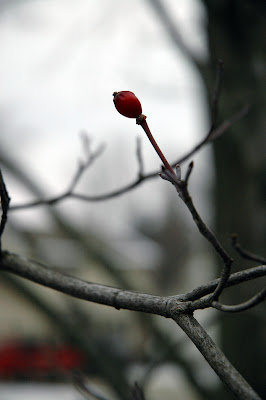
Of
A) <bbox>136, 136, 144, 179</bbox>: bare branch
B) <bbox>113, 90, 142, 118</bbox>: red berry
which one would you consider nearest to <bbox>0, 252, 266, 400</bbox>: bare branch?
<bbox>113, 90, 142, 118</bbox>: red berry

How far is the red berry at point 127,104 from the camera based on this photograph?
0.69 metres

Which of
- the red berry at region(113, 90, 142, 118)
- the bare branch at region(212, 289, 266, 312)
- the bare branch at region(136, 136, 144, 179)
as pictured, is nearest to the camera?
the bare branch at region(212, 289, 266, 312)

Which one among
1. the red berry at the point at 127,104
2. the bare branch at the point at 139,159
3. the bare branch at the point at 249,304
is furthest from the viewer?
the bare branch at the point at 139,159

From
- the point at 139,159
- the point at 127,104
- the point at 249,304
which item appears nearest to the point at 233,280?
the point at 249,304

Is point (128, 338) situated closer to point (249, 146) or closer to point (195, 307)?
point (249, 146)

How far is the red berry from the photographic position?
692mm

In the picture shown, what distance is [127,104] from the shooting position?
696mm

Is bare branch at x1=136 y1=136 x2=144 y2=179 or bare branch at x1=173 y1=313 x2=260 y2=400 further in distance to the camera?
bare branch at x1=136 y1=136 x2=144 y2=179

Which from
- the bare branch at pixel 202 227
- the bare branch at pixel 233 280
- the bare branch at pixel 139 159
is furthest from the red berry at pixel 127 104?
the bare branch at pixel 139 159

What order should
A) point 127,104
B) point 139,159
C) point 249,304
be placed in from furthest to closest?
1. point 139,159
2. point 127,104
3. point 249,304

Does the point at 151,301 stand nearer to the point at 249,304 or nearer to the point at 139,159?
the point at 249,304

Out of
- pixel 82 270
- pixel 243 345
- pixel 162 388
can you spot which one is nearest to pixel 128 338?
pixel 82 270

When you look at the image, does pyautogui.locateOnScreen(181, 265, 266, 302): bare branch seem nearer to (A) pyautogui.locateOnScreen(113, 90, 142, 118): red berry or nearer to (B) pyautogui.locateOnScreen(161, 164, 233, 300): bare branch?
(B) pyautogui.locateOnScreen(161, 164, 233, 300): bare branch

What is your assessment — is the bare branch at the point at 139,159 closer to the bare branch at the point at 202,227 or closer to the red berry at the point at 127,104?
the red berry at the point at 127,104
